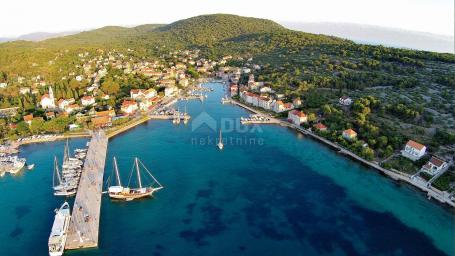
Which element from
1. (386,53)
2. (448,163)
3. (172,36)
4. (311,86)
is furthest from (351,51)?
(172,36)

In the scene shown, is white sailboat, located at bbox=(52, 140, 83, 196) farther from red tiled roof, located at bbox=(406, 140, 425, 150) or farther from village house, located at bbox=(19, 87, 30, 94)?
red tiled roof, located at bbox=(406, 140, 425, 150)

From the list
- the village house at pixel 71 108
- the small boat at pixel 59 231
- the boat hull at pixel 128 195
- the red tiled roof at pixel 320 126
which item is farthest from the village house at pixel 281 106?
the small boat at pixel 59 231

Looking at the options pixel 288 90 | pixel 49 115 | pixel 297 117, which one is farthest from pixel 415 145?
pixel 49 115

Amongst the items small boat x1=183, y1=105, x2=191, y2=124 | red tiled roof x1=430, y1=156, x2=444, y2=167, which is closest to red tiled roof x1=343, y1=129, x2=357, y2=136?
red tiled roof x1=430, y1=156, x2=444, y2=167

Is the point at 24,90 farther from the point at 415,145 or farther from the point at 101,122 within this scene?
the point at 415,145

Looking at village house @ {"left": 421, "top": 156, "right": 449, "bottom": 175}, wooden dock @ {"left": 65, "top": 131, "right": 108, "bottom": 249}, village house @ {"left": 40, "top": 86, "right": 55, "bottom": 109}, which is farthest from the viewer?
village house @ {"left": 40, "top": 86, "right": 55, "bottom": 109}

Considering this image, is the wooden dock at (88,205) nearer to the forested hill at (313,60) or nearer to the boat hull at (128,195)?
the boat hull at (128,195)
